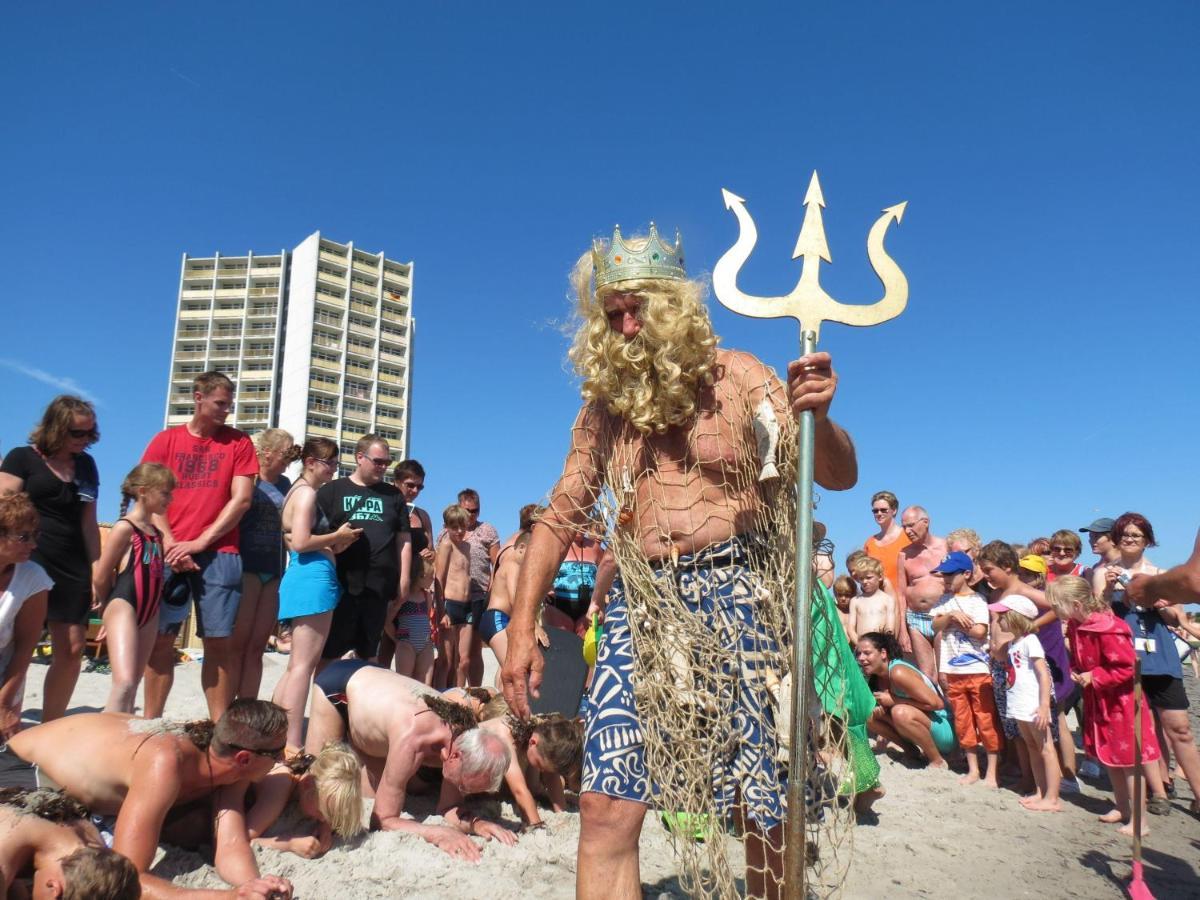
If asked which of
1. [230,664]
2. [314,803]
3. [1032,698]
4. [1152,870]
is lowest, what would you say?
[1152,870]

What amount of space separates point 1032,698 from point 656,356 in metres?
3.96

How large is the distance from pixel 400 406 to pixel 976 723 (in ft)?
219

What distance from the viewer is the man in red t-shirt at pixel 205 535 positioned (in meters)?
4.29

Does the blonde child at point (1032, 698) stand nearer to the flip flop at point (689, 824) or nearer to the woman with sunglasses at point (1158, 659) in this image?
the woman with sunglasses at point (1158, 659)

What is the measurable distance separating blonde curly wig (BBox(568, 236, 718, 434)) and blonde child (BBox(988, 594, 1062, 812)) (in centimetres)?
375

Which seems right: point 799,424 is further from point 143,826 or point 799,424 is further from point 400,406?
point 400,406

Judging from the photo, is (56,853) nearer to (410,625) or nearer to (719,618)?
(719,618)

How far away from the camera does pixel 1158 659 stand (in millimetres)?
4359

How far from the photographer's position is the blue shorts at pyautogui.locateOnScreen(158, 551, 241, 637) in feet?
13.9

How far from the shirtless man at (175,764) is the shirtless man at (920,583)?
4.78 m

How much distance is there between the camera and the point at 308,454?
5.07 metres

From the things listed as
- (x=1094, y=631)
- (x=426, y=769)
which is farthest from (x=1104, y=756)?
(x=426, y=769)

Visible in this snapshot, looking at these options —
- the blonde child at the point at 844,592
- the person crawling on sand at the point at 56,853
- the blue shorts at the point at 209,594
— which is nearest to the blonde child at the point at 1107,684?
the blonde child at the point at 844,592

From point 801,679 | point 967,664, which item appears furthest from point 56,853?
point 967,664
